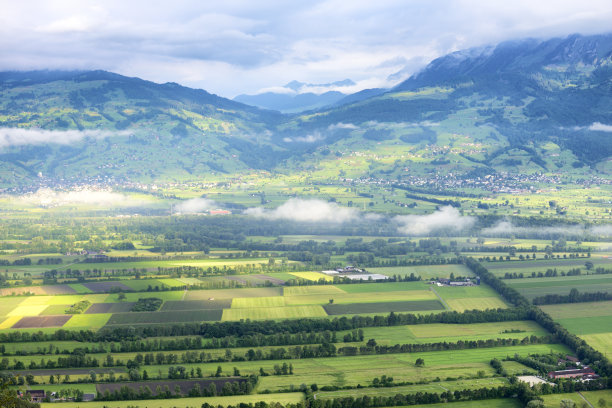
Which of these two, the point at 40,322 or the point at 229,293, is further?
the point at 229,293

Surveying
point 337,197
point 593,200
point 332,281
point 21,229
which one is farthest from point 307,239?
point 593,200

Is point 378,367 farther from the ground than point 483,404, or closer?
farther from the ground

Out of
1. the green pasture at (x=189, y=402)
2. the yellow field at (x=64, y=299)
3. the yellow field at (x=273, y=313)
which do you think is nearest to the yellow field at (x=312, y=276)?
the yellow field at (x=273, y=313)

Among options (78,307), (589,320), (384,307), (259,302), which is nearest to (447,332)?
(384,307)

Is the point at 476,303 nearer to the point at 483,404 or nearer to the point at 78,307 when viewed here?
the point at 483,404

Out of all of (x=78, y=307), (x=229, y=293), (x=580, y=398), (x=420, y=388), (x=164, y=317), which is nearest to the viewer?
(x=580, y=398)

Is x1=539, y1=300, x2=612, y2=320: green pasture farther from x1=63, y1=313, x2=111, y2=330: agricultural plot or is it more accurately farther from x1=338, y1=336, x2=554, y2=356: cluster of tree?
x1=63, y1=313, x2=111, y2=330: agricultural plot

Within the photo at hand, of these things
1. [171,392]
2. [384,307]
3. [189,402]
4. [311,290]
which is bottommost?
[189,402]

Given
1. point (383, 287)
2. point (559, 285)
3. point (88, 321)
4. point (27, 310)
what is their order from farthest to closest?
point (383, 287) < point (559, 285) < point (27, 310) < point (88, 321)
